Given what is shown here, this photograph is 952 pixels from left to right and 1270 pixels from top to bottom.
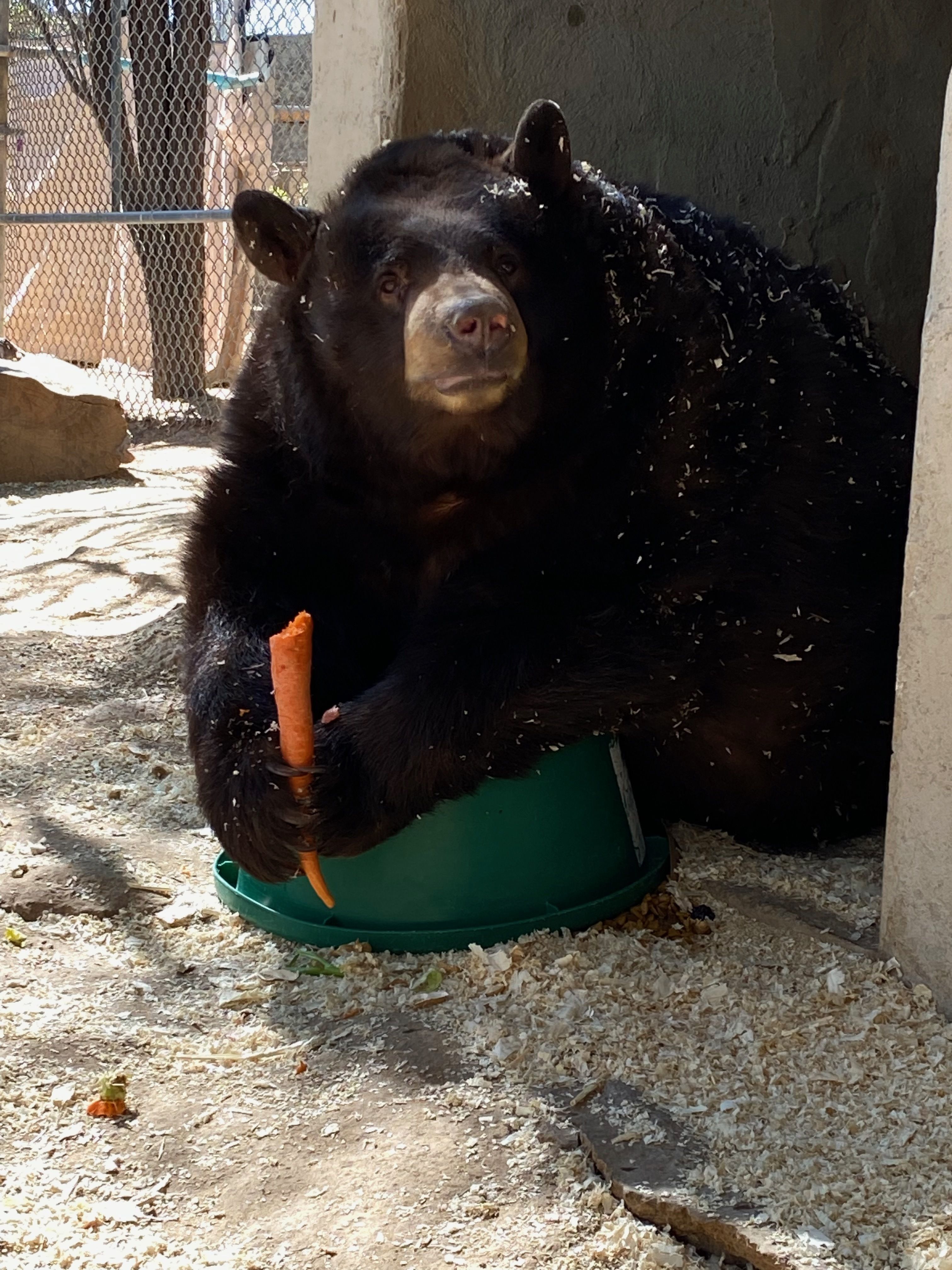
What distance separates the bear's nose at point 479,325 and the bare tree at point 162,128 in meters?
8.56

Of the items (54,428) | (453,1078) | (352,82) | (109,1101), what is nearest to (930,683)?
(453,1078)

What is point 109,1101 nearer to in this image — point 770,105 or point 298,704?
point 298,704

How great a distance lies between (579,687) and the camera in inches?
114

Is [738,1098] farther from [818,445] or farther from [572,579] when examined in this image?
[818,445]

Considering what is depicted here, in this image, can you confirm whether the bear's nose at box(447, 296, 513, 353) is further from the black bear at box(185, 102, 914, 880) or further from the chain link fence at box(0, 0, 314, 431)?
the chain link fence at box(0, 0, 314, 431)

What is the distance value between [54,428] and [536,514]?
5.71 metres

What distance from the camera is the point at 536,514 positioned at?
3.29 metres

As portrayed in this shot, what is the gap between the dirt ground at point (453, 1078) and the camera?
2.07 m

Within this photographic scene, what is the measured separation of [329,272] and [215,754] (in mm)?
1183

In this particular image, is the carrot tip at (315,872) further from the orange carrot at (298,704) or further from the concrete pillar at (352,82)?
the concrete pillar at (352,82)

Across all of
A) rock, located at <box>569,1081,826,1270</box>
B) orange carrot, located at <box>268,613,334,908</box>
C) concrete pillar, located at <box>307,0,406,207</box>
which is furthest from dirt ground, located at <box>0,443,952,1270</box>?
concrete pillar, located at <box>307,0,406,207</box>

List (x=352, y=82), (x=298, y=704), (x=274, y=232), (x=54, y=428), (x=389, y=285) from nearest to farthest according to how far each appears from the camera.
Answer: (x=298, y=704) < (x=389, y=285) < (x=274, y=232) < (x=352, y=82) < (x=54, y=428)

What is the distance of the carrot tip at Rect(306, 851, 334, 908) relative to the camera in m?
2.89

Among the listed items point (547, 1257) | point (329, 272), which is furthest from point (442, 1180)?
point (329, 272)
